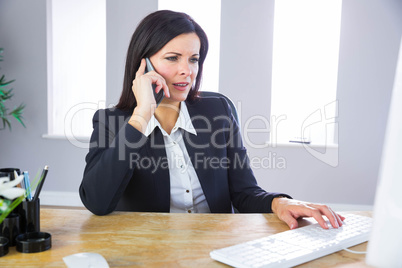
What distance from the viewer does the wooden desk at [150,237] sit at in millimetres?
879

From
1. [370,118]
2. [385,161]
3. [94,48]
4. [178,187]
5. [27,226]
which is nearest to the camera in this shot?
[385,161]

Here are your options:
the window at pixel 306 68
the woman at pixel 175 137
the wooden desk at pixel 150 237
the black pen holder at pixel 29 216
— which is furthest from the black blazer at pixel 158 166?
the window at pixel 306 68

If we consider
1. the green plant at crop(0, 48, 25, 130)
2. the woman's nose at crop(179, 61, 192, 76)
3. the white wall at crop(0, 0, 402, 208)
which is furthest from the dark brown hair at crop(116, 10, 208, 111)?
the green plant at crop(0, 48, 25, 130)

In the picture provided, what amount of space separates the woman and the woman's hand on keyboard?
0.12 metres

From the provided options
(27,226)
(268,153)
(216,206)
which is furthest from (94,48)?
(27,226)

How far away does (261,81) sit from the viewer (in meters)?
3.78

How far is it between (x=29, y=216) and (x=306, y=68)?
333cm

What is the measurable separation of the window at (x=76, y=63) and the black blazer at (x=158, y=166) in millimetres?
2471

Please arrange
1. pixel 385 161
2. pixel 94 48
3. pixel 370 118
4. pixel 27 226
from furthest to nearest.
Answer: pixel 94 48
pixel 370 118
pixel 27 226
pixel 385 161

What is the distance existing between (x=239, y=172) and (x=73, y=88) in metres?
2.88

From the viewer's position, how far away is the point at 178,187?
5.18ft

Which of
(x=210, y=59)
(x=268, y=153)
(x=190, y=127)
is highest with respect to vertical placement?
(x=210, y=59)

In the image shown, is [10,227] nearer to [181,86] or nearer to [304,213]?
[304,213]

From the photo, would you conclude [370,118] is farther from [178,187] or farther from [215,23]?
[178,187]
